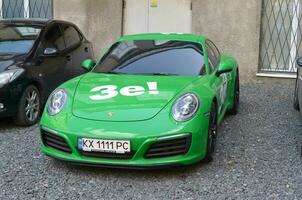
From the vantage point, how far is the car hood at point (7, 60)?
6758mm

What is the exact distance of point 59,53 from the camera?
7.84 m

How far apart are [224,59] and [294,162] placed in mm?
2254

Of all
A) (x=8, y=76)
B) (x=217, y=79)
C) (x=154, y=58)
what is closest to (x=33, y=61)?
(x=8, y=76)

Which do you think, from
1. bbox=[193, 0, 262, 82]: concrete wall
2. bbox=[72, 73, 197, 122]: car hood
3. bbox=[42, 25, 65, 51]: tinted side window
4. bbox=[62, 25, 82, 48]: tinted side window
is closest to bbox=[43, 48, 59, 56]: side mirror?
bbox=[42, 25, 65, 51]: tinted side window

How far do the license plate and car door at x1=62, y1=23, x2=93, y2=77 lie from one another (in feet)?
11.4

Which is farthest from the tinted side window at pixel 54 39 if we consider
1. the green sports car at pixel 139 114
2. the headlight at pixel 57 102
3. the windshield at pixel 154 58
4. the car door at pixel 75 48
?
the headlight at pixel 57 102

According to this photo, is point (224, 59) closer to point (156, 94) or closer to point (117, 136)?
point (156, 94)

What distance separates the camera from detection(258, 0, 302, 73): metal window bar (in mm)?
10422

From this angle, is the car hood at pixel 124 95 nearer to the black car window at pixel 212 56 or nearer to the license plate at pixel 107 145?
the license plate at pixel 107 145

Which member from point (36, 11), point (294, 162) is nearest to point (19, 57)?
point (294, 162)

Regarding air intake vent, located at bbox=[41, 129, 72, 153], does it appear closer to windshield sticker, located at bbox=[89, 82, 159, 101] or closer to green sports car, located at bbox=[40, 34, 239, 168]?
green sports car, located at bbox=[40, 34, 239, 168]

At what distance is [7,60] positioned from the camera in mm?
6922

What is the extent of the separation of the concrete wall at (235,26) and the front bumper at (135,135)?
578 centimetres

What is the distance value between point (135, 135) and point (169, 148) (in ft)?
1.14
